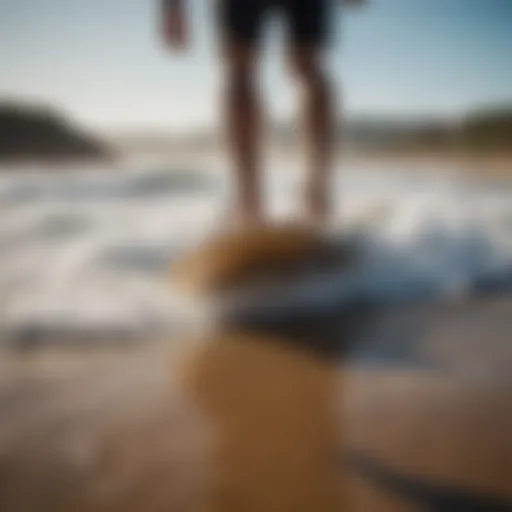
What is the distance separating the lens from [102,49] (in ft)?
2.91

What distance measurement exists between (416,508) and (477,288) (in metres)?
0.49

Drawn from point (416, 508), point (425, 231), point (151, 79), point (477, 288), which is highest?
point (151, 79)

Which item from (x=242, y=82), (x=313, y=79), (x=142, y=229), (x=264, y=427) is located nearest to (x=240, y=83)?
(x=242, y=82)

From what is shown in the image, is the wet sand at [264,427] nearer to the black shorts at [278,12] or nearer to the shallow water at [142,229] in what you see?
the shallow water at [142,229]

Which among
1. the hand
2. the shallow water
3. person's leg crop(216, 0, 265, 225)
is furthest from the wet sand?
the hand

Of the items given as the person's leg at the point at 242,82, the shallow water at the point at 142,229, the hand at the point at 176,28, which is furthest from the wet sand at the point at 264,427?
the hand at the point at 176,28

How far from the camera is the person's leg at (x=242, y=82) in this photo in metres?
0.90

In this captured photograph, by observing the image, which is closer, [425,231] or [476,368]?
[476,368]

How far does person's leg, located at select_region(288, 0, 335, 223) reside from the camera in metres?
0.92

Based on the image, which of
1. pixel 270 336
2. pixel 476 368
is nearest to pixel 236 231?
pixel 270 336

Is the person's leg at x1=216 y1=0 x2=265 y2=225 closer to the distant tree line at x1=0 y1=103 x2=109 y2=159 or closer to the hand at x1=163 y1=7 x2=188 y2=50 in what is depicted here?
the hand at x1=163 y1=7 x2=188 y2=50

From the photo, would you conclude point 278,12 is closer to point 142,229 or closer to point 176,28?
point 176,28

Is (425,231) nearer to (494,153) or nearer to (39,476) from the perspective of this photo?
(494,153)

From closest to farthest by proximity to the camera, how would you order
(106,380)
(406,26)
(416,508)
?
(416,508), (106,380), (406,26)
